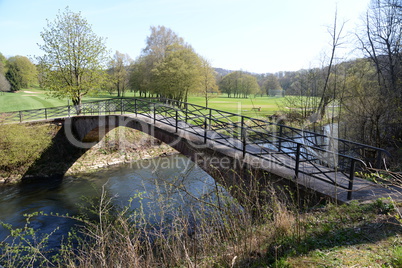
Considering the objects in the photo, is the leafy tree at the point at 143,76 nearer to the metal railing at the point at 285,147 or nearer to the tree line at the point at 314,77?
the tree line at the point at 314,77

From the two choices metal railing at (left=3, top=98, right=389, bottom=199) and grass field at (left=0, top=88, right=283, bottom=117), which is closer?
metal railing at (left=3, top=98, right=389, bottom=199)

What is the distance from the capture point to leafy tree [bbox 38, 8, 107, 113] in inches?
803

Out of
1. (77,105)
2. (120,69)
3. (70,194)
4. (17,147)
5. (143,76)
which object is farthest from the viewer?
(120,69)

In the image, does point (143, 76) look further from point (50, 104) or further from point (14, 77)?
point (14, 77)

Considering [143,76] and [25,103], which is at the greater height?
[143,76]

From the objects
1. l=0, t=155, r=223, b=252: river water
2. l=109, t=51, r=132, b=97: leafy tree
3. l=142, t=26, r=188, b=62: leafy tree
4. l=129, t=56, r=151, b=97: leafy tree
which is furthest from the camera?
l=109, t=51, r=132, b=97: leafy tree

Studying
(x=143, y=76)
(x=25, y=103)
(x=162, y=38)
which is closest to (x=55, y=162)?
(x=25, y=103)

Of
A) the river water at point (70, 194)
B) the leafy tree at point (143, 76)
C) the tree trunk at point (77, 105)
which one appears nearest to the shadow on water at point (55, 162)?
the river water at point (70, 194)

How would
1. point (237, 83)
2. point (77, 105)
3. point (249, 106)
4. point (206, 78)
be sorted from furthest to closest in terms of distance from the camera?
point (249, 106) < point (237, 83) < point (206, 78) < point (77, 105)

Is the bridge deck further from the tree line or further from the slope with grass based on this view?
the slope with grass

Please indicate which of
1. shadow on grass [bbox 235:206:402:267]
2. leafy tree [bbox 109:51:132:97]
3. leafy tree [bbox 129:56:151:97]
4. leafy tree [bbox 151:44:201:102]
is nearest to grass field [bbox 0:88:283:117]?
leafy tree [bbox 151:44:201:102]

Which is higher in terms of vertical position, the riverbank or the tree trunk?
the tree trunk

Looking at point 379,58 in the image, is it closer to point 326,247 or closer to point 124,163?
point 326,247

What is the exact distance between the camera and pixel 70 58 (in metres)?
20.6
